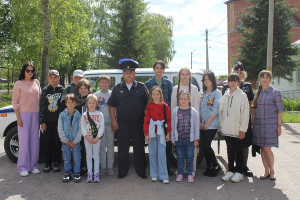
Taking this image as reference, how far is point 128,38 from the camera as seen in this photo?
28.6 meters

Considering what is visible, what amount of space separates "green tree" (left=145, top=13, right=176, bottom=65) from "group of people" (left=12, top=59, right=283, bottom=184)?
32.5m

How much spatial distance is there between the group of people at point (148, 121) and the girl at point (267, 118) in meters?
0.02

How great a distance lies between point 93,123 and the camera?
521 centimetres

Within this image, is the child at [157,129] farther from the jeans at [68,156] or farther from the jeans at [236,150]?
the jeans at [68,156]

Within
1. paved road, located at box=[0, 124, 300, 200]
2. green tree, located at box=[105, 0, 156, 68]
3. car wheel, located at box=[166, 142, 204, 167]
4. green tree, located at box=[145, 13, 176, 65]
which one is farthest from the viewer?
green tree, located at box=[145, 13, 176, 65]

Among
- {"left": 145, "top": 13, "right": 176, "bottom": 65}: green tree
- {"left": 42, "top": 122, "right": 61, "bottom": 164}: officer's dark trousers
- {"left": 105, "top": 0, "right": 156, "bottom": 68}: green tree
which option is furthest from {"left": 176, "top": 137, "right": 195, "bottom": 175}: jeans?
{"left": 145, "top": 13, "right": 176, "bottom": 65}: green tree

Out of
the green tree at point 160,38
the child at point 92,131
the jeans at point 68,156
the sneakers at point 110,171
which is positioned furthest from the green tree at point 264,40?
the jeans at point 68,156

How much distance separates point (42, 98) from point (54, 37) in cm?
1593

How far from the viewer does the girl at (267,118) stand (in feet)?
16.8

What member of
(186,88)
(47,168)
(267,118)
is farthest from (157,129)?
(47,168)

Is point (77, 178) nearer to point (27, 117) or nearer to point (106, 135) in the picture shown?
point (106, 135)

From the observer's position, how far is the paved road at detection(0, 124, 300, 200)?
4500 mm

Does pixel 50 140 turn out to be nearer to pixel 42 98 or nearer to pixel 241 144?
pixel 42 98

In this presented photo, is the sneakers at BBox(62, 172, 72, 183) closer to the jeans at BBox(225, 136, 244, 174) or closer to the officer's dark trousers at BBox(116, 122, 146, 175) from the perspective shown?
the officer's dark trousers at BBox(116, 122, 146, 175)
